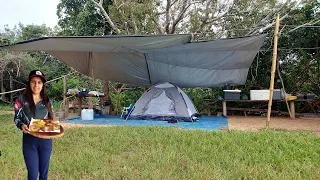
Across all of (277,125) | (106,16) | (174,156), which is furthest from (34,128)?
(106,16)

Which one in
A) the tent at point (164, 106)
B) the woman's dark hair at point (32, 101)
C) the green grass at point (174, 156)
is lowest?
the green grass at point (174, 156)

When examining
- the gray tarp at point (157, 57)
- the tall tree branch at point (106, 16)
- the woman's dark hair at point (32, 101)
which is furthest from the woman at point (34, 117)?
the tall tree branch at point (106, 16)

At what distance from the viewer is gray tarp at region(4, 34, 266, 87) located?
5.13 m

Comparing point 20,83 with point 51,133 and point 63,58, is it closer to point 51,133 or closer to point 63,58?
point 63,58

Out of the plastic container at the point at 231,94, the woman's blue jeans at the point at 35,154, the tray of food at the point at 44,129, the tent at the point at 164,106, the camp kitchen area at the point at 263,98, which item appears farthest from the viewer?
the plastic container at the point at 231,94

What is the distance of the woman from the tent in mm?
4785

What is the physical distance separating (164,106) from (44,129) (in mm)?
5148

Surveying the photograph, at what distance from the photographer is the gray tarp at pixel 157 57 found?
5129mm

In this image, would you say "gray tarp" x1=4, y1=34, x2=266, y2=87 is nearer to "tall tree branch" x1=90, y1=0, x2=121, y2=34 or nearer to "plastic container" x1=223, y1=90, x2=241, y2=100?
"plastic container" x1=223, y1=90, x2=241, y2=100

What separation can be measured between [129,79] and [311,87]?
4884 millimetres

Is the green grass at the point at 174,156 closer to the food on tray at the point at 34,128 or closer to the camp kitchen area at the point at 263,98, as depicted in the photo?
the food on tray at the point at 34,128

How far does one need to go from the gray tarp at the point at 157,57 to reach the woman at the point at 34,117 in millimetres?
2830

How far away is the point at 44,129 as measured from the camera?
1.81 meters

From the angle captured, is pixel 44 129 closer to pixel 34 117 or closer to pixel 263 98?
pixel 34 117
